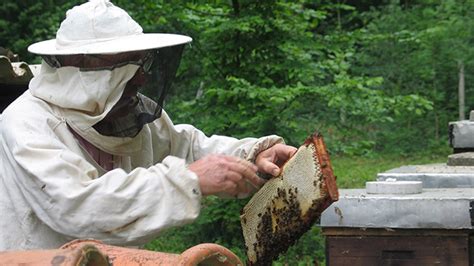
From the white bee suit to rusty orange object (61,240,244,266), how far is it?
0.40 metres

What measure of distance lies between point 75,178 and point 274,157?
74 centimetres

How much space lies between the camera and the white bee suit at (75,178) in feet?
7.80

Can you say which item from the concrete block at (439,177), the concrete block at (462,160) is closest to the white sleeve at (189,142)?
the concrete block at (439,177)

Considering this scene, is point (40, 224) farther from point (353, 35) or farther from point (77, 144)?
point (353, 35)

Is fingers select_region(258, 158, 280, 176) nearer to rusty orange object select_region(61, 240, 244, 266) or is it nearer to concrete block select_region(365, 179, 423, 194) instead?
concrete block select_region(365, 179, 423, 194)

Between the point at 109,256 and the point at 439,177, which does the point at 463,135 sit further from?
the point at 109,256

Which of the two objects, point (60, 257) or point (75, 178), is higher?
point (60, 257)

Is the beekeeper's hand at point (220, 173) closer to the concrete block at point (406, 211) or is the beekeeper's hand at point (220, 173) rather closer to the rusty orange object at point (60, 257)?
the concrete block at point (406, 211)

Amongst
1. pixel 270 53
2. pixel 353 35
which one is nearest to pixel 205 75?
pixel 270 53

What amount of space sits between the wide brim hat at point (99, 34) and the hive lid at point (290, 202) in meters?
0.49

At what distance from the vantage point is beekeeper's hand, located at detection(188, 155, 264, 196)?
2445 mm

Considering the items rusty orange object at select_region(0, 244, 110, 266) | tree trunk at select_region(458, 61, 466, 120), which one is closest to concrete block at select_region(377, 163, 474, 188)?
rusty orange object at select_region(0, 244, 110, 266)

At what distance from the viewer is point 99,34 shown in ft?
8.68

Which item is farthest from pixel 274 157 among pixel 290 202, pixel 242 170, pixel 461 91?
pixel 461 91
